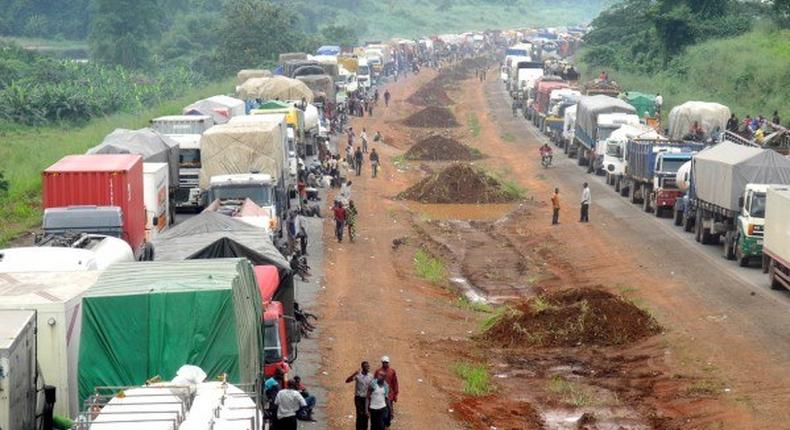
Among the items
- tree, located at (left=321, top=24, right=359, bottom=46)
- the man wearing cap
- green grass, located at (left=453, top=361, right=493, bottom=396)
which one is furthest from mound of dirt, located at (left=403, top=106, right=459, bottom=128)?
the man wearing cap

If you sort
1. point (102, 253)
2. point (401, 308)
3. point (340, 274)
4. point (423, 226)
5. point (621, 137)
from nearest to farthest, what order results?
point (102, 253)
point (401, 308)
point (340, 274)
point (423, 226)
point (621, 137)

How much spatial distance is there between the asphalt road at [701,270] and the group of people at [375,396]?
8677 mm

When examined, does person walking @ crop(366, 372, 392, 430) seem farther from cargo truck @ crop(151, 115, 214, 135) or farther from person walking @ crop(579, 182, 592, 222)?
cargo truck @ crop(151, 115, 214, 135)

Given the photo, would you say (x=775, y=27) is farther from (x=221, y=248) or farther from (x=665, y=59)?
(x=221, y=248)

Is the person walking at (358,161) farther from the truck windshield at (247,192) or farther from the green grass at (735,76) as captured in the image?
the truck windshield at (247,192)

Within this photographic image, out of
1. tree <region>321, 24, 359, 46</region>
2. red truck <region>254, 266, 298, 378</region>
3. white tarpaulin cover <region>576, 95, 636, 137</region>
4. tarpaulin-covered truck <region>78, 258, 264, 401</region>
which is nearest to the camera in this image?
tarpaulin-covered truck <region>78, 258, 264, 401</region>

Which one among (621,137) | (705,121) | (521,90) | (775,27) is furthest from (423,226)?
(521,90)

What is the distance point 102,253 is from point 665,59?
203 ft

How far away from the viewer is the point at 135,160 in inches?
1244

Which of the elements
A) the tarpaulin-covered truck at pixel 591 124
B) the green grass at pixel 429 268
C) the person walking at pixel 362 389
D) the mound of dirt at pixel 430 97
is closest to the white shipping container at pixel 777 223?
the green grass at pixel 429 268

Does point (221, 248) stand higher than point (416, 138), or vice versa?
point (221, 248)

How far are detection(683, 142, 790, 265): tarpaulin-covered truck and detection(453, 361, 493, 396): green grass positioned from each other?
10.4 meters

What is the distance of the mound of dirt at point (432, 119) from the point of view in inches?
3290

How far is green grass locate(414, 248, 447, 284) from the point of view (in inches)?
1427
